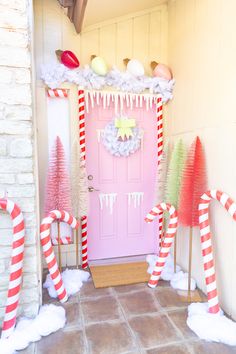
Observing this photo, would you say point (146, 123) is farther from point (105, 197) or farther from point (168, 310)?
point (168, 310)

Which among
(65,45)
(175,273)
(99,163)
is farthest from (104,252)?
(65,45)

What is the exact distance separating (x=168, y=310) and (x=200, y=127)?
1656 millimetres

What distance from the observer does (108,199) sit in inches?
120

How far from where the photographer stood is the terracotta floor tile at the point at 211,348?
1721mm

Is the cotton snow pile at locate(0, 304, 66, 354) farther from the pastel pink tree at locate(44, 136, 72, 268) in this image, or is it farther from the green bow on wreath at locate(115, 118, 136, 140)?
the green bow on wreath at locate(115, 118, 136, 140)

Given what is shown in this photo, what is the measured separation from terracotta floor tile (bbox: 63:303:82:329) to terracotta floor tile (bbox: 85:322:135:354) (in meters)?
0.12

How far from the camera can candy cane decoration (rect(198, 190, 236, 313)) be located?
2.02 meters

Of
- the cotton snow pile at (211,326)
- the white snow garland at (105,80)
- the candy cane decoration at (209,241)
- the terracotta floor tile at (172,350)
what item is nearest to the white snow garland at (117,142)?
the white snow garland at (105,80)

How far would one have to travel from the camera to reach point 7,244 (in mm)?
1916

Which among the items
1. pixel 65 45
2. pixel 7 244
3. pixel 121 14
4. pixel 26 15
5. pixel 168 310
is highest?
pixel 121 14

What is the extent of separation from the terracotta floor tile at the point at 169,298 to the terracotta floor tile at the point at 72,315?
0.73 meters

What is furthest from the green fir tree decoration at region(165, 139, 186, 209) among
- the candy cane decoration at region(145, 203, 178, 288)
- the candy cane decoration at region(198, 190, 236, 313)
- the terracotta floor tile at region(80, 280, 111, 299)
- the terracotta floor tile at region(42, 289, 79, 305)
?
the terracotta floor tile at region(42, 289, 79, 305)

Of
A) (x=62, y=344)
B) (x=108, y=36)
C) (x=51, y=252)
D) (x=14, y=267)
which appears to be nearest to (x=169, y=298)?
(x=62, y=344)

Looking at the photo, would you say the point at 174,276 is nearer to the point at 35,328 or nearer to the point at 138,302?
the point at 138,302
